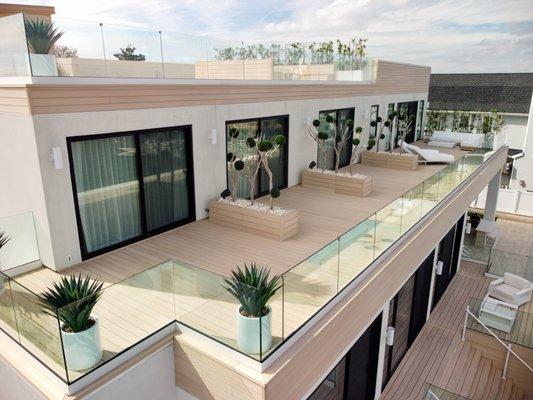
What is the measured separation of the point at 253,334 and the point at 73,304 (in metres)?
1.88

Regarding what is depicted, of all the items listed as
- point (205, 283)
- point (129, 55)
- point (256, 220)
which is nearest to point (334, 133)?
point (256, 220)

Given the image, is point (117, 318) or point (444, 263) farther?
point (444, 263)

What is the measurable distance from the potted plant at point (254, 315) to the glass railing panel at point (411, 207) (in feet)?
14.3

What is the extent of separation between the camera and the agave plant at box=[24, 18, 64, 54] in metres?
5.89

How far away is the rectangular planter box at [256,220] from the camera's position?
8.15m

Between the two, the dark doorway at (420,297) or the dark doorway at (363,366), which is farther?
the dark doorway at (420,297)

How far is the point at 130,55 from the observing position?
7473mm

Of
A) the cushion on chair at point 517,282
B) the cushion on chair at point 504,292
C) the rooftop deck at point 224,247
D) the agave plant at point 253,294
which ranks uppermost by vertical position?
the agave plant at point 253,294

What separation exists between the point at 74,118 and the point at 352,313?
5168mm

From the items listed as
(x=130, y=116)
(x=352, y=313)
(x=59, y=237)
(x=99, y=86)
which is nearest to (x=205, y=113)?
(x=130, y=116)

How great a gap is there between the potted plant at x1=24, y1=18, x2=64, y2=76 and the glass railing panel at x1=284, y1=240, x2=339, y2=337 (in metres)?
4.57

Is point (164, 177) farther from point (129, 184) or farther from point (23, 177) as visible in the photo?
point (23, 177)

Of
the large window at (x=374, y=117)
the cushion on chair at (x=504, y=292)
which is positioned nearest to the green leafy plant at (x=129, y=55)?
the large window at (x=374, y=117)

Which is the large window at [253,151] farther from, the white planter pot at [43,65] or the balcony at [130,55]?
the white planter pot at [43,65]
